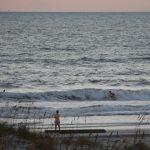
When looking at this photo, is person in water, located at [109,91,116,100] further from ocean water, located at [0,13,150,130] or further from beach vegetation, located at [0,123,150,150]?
beach vegetation, located at [0,123,150,150]

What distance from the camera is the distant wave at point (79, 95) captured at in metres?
34.9

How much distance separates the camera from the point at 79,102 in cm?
3344

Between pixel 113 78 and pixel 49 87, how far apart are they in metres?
8.70

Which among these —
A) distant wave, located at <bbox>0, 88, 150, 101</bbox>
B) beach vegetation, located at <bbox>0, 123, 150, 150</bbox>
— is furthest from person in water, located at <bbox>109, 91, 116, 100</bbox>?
beach vegetation, located at <bbox>0, 123, 150, 150</bbox>

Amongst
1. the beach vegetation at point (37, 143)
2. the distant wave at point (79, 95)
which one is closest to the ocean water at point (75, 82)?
the distant wave at point (79, 95)

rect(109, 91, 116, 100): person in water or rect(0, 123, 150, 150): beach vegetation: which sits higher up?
rect(109, 91, 116, 100): person in water

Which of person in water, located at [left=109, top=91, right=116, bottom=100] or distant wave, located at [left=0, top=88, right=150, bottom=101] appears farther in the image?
person in water, located at [left=109, top=91, right=116, bottom=100]

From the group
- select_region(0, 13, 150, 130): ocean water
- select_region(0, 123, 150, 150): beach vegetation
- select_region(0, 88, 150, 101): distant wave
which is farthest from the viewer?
select_region(0, 88, 150, 101): distant wave

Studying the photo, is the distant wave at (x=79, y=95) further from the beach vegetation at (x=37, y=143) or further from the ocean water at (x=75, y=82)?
the beach vegetation at (x=37, y=143)

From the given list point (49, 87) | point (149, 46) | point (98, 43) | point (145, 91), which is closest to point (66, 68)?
point (49, 87)

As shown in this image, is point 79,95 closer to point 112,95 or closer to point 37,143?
point 112,95

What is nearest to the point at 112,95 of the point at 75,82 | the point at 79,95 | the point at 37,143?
the point at 79,95

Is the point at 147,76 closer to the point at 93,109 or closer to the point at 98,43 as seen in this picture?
the point at 93,109

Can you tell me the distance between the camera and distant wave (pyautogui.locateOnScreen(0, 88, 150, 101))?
34.9 m
